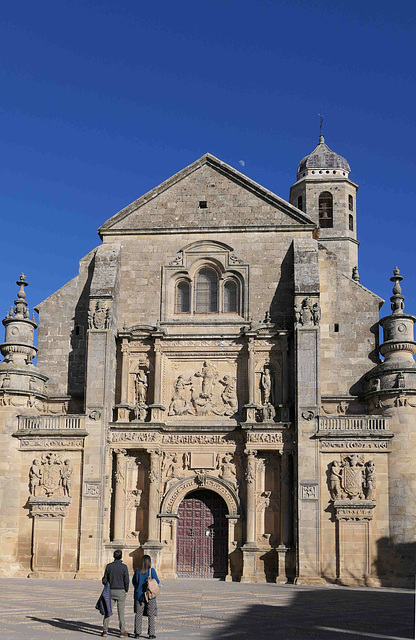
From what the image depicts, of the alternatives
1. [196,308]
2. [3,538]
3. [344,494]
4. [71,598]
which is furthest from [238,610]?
[196,308]

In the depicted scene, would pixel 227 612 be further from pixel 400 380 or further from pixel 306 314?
pixel 306 314

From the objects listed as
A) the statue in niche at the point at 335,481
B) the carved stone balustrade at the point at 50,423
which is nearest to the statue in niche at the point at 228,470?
the statue in niche at the point at 335,481

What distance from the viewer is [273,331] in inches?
1335

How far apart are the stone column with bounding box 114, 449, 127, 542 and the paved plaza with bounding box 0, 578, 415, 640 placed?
3651mm

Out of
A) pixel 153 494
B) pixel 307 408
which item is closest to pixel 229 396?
pixel 307 408

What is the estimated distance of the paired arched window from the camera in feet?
115

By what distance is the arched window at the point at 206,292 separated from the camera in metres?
35.3

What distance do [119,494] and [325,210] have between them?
62.4 feet

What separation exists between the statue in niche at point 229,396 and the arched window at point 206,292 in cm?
282

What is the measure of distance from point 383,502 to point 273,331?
7274 millimetres

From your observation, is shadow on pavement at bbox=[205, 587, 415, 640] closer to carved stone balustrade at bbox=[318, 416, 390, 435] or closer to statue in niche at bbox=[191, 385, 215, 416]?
carved stone balustrade at bbox=[318, 416, 390, 435]

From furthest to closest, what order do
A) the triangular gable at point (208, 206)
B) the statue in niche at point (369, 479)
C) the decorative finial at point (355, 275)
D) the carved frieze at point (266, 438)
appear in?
the decorative finial at point (355, 275)
the triangular gable at point (208, 206)
the carved frieze at point (266, 438)
the statue in niche at point (369, 479)

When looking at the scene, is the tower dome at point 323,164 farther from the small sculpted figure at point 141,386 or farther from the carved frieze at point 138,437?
the carved frieze at point 138,437

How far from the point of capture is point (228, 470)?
33156 mm
